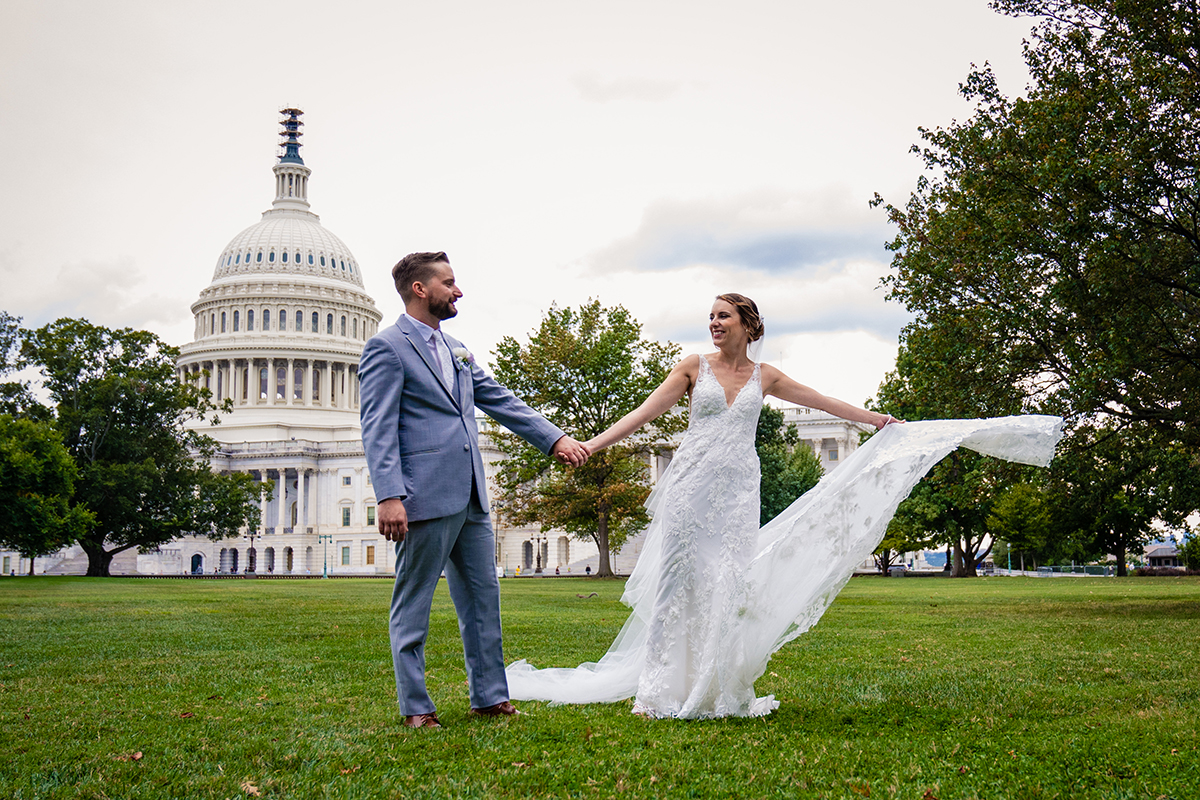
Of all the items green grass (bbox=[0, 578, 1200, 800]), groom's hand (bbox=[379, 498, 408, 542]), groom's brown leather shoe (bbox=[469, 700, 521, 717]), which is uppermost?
groom's hand (bbox=[379, 498, 408, 542])

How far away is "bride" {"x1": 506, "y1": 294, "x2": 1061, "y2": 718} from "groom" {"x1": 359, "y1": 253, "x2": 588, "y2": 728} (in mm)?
893

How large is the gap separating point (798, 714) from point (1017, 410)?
15.6 meters

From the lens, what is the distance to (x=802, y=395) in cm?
775

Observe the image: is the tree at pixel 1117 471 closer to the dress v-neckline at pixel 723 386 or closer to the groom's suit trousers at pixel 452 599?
the dress v-neckline at pixel 723 386

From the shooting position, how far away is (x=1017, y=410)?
2069 cm

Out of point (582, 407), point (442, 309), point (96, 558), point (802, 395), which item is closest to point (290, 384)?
point (96, 558)

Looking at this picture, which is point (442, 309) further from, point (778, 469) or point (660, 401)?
point (778, 469)

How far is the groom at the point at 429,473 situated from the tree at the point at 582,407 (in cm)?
4052

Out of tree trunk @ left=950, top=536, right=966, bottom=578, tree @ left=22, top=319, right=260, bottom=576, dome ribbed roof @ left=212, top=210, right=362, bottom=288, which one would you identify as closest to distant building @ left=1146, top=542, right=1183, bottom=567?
tree trunk @ left=950, top=536, right=966, bottom=578

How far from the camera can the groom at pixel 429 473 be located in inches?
243

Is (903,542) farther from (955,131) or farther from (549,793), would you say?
(549,793)

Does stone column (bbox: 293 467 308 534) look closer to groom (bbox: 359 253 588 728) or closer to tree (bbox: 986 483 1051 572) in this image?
tree (bbox: 986 483 1051 572)

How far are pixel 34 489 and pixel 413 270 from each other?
53072 millimetres

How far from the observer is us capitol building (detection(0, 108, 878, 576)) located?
379ft
